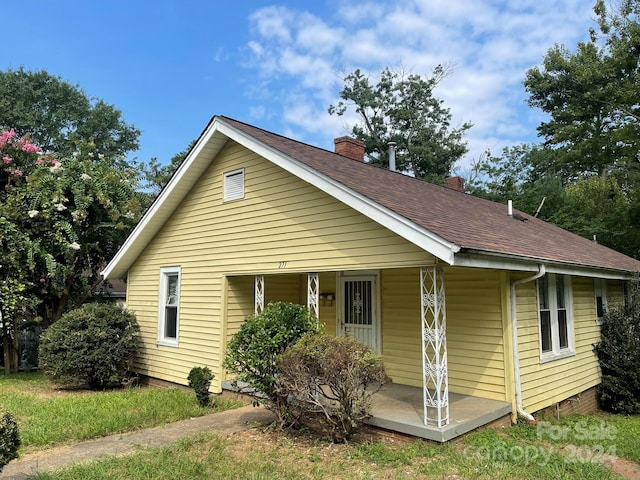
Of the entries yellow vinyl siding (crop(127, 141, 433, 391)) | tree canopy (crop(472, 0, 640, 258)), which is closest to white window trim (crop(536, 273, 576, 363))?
yellow vinyl siding (crop(127, 141, 433, 391))

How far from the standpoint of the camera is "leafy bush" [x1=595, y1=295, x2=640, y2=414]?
9.26m

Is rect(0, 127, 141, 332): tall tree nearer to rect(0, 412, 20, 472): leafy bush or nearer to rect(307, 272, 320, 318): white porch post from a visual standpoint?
rect(307, 272, 320, 318): white porch post

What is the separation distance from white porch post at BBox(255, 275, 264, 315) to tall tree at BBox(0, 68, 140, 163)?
2597 cm

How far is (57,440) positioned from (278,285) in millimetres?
5161

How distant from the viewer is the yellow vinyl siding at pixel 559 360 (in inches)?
281

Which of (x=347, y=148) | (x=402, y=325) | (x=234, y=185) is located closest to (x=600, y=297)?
(x=402, y=325)

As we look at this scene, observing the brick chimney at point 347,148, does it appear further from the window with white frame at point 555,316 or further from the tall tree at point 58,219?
the tall tree at point 58,219

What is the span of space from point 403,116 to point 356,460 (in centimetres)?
2894

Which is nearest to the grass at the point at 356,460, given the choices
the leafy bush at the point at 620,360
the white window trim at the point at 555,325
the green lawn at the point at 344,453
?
the green lawn at the point at 344,453

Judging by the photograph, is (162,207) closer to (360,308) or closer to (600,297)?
(360,308)

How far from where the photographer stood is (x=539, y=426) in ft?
21.6

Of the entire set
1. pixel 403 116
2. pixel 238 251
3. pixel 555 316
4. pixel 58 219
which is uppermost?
pixel 403 116

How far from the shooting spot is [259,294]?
866 centimetres

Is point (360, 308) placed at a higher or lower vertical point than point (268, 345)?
higher
